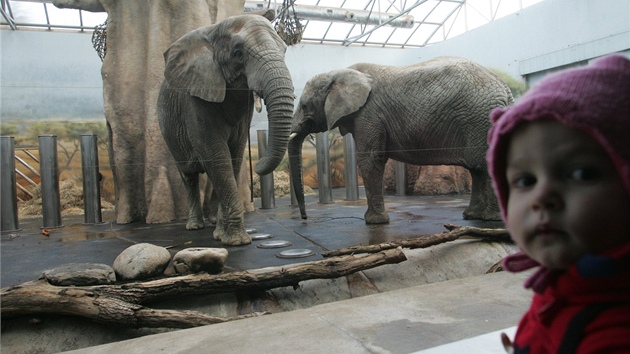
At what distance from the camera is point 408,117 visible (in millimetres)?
4047

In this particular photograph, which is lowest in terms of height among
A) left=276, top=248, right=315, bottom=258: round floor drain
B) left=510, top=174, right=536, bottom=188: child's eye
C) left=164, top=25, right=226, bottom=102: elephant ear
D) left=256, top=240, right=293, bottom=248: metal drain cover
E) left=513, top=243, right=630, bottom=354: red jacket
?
left=256, top=240, right=293, bottom=248: metal drain cover

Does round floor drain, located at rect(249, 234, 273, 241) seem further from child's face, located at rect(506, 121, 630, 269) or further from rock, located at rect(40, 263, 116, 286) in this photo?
child's face, located at rect(506, 121, 630, 269)

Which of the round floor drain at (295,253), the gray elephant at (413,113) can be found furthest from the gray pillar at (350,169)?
the round floor drain at (295,253)

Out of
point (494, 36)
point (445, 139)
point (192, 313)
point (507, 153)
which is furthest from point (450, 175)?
point (507, 153)

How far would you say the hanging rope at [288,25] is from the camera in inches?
Answer: 184

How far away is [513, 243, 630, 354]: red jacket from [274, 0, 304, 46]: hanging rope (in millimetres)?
4218

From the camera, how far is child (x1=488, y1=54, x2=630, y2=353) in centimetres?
53

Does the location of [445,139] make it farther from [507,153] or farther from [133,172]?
[507,153]

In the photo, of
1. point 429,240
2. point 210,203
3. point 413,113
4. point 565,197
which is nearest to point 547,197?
point 565,197

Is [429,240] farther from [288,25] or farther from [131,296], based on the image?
Answer: [288,25]

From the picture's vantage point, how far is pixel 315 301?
2562mm

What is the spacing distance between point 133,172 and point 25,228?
113 centimetres

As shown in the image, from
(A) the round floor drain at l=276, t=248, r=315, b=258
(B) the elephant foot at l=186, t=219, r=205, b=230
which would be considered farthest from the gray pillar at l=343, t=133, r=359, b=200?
(A) the round floor drain at l=276, t=248, r=315, b=258

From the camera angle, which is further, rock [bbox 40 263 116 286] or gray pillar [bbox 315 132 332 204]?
gray pillar [bbox 315 132 332 204]
